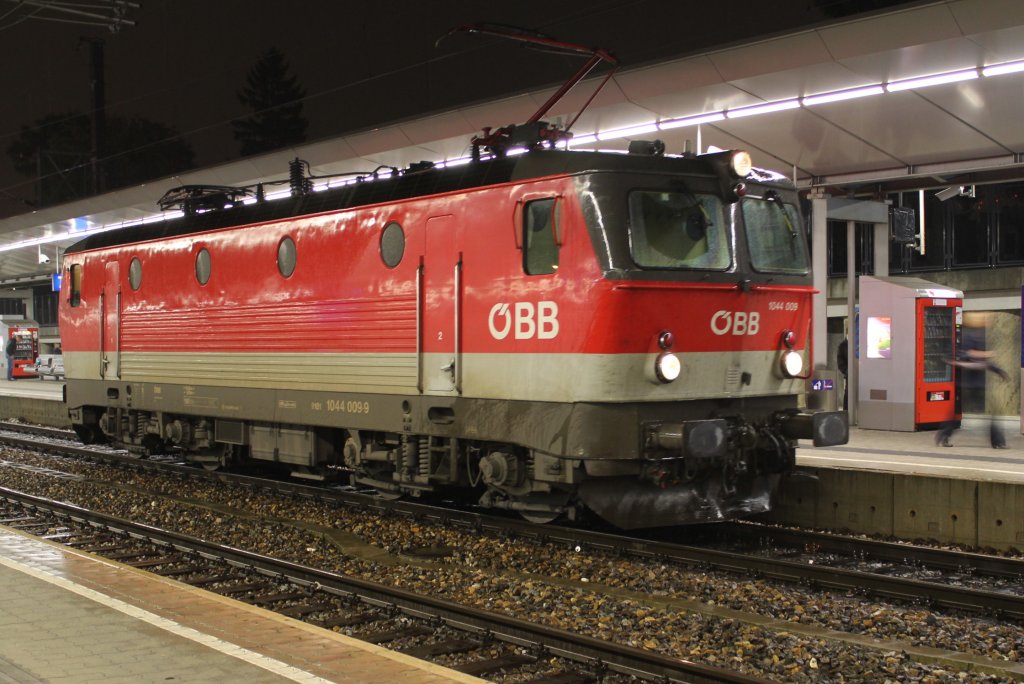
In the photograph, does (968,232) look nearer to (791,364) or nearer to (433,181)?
(791,364)

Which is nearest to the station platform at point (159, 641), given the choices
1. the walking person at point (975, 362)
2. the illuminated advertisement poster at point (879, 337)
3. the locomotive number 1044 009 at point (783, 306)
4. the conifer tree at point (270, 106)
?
the locomotive number 1044 009 at point (783, 306)

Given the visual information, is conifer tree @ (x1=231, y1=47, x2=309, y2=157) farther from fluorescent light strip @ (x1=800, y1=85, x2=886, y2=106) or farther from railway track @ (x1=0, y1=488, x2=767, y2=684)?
railway track @ (x1=0, y1=488, x2=767, y2=684)

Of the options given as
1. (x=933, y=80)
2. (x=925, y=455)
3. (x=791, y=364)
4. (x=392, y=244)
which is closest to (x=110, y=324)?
(x=392, y=244)

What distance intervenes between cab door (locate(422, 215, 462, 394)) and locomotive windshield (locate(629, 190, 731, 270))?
1989mm

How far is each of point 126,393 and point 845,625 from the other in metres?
12.3

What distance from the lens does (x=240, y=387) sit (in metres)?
13.7

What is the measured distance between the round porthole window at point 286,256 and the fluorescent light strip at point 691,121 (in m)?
6.13

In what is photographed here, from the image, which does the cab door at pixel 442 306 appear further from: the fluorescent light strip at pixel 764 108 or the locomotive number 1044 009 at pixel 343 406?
the fluorescent light strip at pixel 764 108

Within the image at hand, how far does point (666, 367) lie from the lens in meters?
9.12

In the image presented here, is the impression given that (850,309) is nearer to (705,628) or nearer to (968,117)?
(968,117)

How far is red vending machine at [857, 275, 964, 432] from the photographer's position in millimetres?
17203

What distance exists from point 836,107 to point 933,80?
158cm

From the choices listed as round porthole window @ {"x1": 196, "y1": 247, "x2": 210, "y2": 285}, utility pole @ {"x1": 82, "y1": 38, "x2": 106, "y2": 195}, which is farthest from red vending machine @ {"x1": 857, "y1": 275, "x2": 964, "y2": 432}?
utility pole @ {"x1": 82, "y1": 38, "x2": 106, "y2": 195}

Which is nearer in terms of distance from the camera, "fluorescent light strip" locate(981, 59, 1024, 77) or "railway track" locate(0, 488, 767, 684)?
"railway track" locate(0, 488, 767, 684)
